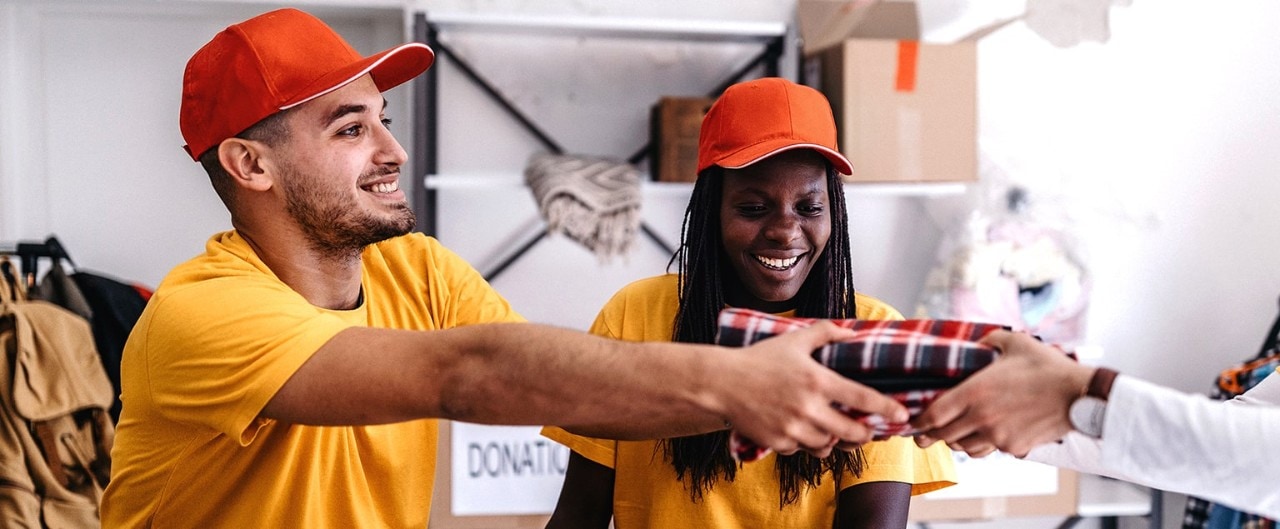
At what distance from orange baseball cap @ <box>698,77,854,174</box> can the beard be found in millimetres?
429

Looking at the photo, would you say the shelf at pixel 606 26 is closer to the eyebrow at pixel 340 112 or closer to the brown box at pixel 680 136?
the brown box at pixel 680 136

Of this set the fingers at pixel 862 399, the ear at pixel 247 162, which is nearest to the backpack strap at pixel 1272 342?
the fingers at pixel 862 399

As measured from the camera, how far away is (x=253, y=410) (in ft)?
3.30

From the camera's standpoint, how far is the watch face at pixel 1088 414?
99 cm

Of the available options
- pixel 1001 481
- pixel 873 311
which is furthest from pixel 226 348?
pixel 1001 481

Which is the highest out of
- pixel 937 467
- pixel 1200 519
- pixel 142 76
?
pixel 142 76

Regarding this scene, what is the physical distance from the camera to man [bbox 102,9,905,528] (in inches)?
38.1

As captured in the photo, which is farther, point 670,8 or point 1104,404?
point 670,8

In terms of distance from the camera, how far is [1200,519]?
2.26 meters

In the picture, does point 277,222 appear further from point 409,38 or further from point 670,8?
point 670,8

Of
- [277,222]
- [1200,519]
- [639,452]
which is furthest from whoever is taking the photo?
[1200,519]

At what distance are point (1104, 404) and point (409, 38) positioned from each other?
2.00 m

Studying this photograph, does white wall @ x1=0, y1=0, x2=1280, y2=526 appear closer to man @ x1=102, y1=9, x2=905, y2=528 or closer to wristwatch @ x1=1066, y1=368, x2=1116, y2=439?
man @ x1=102, y1=9, x2=905, y2=528

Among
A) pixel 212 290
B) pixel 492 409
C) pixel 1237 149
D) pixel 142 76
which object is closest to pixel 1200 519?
pixel 1237 149
